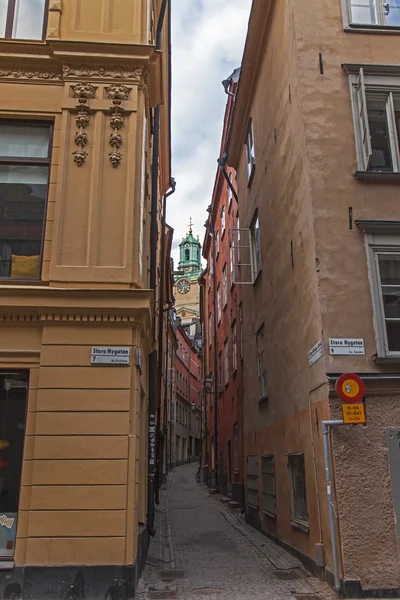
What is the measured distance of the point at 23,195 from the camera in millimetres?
8609

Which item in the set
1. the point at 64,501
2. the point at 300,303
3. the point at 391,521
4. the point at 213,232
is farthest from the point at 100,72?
the point at 213,232

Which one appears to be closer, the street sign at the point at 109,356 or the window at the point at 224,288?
the street sign at the point at 109,356

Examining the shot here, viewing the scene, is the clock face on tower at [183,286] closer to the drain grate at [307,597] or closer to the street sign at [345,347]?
the street sign at [345,347]

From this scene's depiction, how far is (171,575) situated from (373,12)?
1054 cm

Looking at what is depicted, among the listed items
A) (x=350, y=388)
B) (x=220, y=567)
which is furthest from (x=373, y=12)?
(x=220, y=567)

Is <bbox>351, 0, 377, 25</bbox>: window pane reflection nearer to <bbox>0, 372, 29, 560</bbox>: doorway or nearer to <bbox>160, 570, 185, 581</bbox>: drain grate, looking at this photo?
<bbox>0, 372, 29, 560</bbox>: doorway

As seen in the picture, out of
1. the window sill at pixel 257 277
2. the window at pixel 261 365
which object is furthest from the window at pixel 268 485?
the window sill at pixel 257 277

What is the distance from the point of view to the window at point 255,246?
48.2 ft

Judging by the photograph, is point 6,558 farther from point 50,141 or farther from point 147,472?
point 50,141

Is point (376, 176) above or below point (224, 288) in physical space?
below

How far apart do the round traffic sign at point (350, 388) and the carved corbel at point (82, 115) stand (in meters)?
4.98

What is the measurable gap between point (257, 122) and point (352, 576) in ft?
35.9

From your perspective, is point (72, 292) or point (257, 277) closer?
point (72, 292)

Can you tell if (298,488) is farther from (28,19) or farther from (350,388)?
(28,19)
